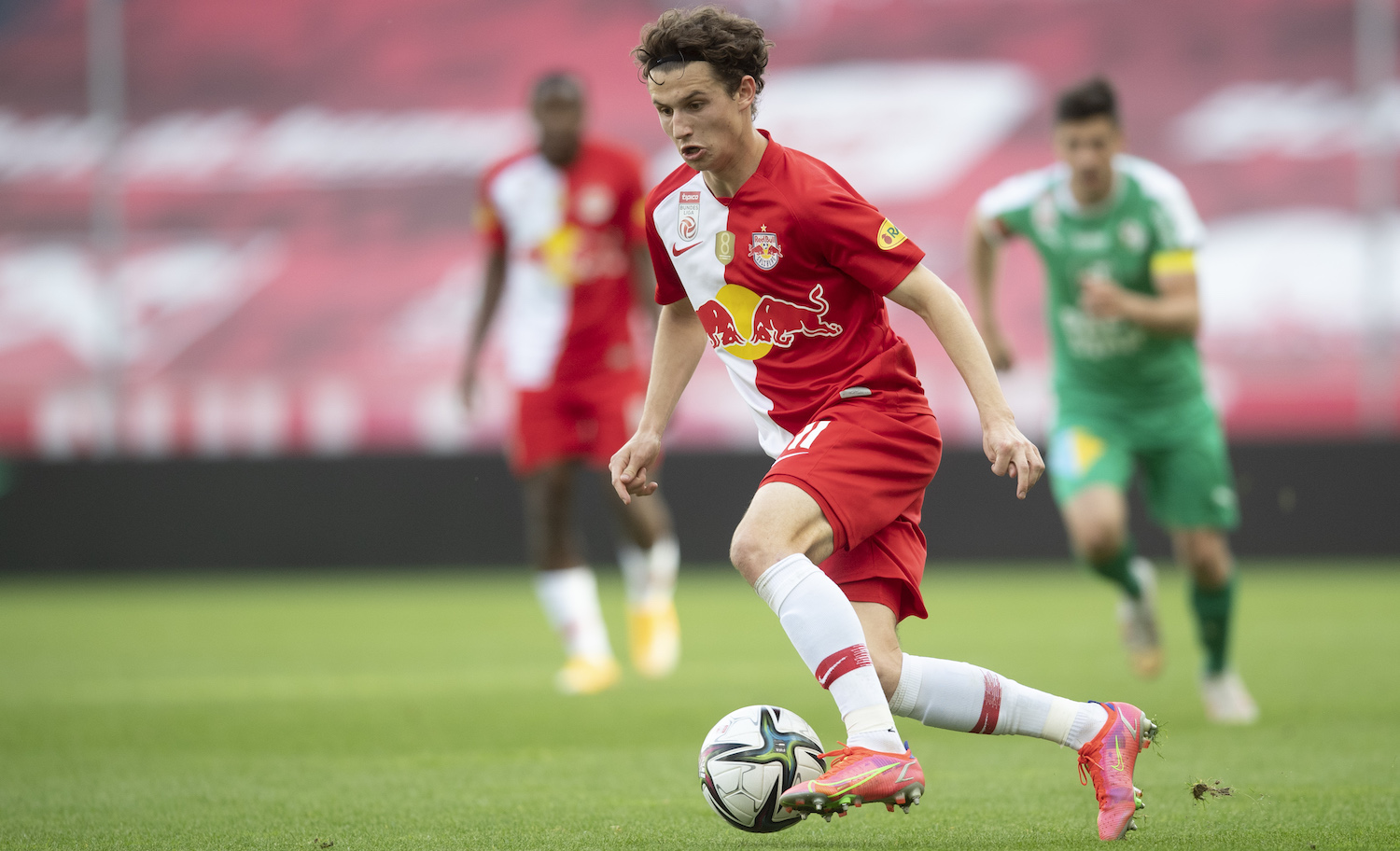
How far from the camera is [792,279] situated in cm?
374

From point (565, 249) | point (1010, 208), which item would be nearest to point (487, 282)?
point (565, 249)

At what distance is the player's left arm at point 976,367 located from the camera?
3314 millimetres

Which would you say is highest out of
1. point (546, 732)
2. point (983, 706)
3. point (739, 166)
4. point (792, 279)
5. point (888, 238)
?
point (739, 166)

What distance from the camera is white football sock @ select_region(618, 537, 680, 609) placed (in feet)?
24.1

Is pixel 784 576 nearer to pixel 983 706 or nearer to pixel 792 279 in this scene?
pixel 983 706

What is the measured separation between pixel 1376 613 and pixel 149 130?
15732 mm

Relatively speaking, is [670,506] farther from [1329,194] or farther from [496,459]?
[1329,194]

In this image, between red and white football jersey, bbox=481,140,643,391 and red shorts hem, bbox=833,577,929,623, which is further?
red and white football jersey, bbox=481,140,643,391

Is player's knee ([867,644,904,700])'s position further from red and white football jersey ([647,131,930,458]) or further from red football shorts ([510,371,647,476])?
red football shorts ([510,371,647,476])

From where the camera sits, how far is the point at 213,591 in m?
12.4

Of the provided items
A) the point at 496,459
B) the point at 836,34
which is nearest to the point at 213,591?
the point at 496,459

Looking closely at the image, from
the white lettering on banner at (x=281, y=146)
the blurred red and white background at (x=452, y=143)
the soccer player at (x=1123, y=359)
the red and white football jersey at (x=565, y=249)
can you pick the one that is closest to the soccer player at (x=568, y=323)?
the red and white football jersey at (x=565, y=249)

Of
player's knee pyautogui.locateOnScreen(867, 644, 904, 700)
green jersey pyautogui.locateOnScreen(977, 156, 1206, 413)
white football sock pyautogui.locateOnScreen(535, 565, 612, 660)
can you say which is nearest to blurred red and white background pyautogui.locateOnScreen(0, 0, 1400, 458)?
white football sock pyautogui.locateOnScreen(535, 565, 612, 660)

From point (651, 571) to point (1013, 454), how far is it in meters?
4.21
